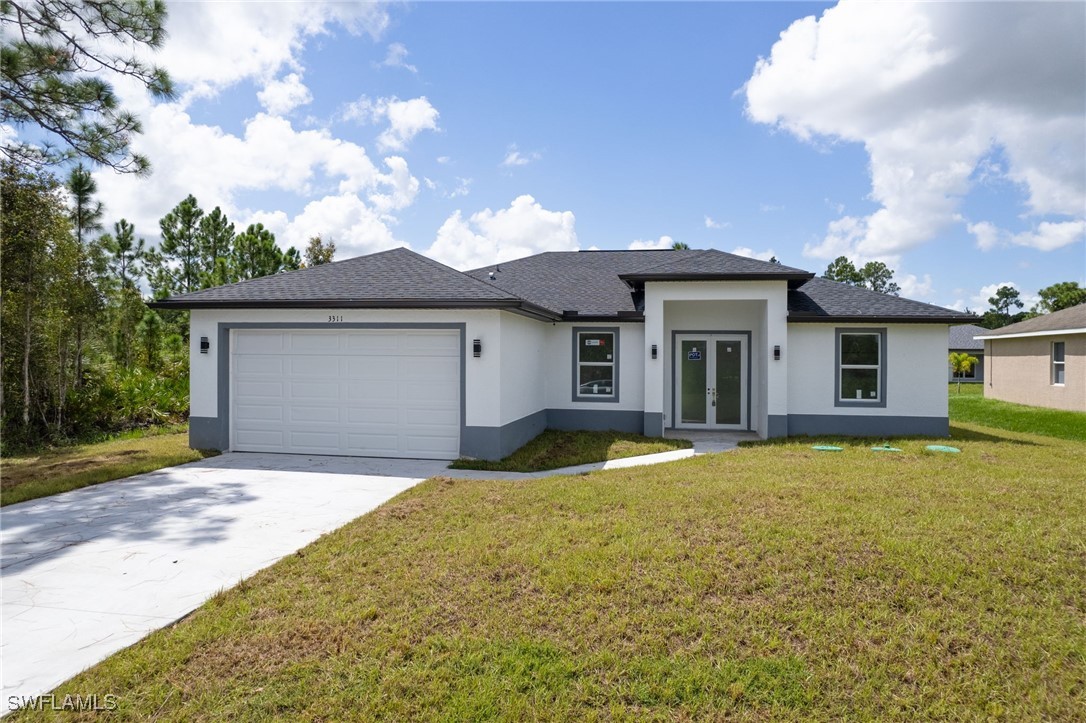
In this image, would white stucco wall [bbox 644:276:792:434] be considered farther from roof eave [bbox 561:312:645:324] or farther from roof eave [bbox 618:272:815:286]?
roof eave [bbox 561:312:645:324]

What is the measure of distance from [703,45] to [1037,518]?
429 inches

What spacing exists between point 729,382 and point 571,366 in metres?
4.03

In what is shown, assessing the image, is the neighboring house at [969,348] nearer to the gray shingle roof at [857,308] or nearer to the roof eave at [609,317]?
the gray shingle roof at [857,308]

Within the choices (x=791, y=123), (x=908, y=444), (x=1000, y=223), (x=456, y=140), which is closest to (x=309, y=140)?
(x=456, y=140)

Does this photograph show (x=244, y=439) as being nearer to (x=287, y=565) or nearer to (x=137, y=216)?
(x=287, y=565)

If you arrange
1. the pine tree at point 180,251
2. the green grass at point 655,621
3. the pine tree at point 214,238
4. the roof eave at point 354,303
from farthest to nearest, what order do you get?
1. the pine tree at point 214,238
2. the pine tree at point 180,251
3. the roof eave at point 354,303
4. the green grass at point 655,621

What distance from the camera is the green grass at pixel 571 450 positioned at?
962 cm

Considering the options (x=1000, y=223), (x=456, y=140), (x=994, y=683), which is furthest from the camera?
(x=1000, y=223)

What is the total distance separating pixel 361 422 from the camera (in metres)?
10.4

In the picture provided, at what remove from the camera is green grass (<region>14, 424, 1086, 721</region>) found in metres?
3.23

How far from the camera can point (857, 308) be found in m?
12.6

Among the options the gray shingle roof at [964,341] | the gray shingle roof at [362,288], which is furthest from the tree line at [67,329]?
the gray shingle roof at [964,341]

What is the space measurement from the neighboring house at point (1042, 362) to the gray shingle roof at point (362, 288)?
20.5 meters

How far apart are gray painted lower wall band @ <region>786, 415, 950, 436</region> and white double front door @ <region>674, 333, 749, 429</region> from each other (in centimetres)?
148
